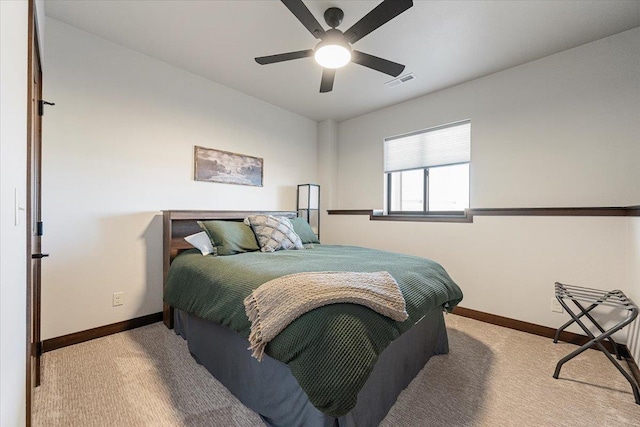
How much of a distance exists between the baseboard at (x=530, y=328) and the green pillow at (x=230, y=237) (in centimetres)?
241

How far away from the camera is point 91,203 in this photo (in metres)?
2.34

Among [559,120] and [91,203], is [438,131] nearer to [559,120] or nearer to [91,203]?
[559,120]

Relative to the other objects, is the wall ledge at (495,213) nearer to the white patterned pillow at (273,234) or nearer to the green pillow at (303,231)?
the green pillow at (303,231)

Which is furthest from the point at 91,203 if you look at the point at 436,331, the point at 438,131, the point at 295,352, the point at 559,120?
the point at 559,120

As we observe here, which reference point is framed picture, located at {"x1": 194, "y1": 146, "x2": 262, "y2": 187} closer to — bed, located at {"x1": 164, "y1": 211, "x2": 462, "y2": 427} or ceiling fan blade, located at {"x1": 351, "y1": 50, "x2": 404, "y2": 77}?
bed, located at {"x1": 164, "y1": 211, "x2": 462, "y2": 427}

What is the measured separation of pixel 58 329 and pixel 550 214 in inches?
171

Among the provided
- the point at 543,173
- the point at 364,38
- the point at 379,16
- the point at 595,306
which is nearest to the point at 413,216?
the point at 543,173

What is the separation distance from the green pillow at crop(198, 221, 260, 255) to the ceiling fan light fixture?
163cm

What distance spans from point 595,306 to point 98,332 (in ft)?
13.3

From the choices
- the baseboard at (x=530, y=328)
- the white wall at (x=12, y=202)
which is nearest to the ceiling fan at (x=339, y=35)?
the white wall at (x=12, y=202)

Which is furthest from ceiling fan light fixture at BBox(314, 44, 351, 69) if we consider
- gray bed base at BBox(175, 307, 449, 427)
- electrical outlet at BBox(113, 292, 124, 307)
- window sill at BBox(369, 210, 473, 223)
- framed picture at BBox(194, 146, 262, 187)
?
electrical outlet at BBox(113, 292, 124, 307)

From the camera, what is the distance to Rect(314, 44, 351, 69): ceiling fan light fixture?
193cm

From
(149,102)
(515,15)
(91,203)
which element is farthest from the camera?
(149,102)

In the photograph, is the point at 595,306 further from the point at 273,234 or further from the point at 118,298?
the point at 118,298
